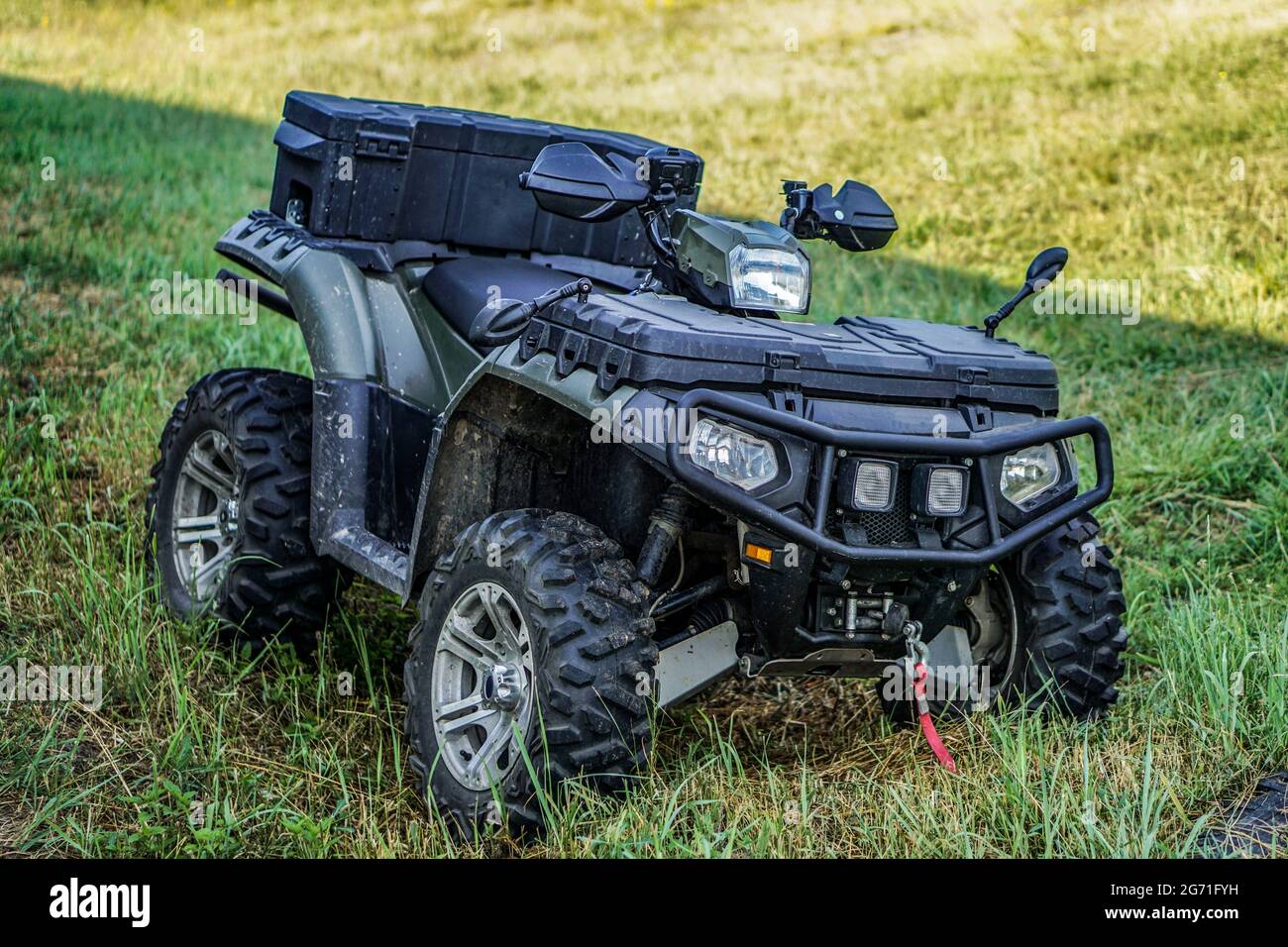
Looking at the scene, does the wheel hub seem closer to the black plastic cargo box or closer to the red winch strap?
the red winch strap

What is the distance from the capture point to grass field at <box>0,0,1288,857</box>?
340cm

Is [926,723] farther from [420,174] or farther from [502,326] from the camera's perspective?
[420,174]

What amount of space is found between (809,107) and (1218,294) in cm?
566

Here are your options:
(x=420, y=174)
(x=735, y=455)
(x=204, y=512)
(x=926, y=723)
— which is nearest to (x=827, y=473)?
(x=735, y=455)

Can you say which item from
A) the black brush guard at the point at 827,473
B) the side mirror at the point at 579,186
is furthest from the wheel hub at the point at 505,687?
the side mirror at the point at 579,186

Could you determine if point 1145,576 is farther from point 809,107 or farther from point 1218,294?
point 809,107

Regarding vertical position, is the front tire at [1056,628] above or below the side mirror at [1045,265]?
below

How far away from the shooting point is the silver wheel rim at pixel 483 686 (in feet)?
10.9

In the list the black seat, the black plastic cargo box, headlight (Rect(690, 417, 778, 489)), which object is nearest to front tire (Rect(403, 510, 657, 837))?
headlight (Rect(690, 417, 778, 489))

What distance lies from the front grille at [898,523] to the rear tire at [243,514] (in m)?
1.96

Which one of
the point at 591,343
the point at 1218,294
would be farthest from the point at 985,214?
the point at 591,343

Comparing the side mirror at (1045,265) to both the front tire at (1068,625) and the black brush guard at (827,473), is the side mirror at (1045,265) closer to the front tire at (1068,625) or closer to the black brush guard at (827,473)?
the black brush guard at (827,473)

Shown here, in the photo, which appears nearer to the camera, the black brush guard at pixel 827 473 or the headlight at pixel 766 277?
the black brush guard at pixel 827 473

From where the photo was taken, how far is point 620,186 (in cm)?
347
